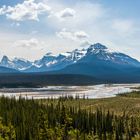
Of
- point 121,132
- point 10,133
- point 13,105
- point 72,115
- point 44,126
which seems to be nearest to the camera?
point 10,133

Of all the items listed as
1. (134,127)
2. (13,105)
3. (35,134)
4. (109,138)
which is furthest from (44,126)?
(13,105)

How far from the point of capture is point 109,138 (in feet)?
440

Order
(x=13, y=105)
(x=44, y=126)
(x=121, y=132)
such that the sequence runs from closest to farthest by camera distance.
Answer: (x=44, y=126) → (x=121, y=132) → (x=13, y=105)

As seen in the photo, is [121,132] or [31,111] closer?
[121,132]

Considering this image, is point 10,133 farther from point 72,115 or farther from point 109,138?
point 72,115

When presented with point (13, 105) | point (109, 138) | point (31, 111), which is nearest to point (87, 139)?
point (109, 138)

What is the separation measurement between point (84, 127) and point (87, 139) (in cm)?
2963

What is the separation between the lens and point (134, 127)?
15488cm

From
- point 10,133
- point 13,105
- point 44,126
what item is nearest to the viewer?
point 10,133

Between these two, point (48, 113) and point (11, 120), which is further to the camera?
point (48, 113)

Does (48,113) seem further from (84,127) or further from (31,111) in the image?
(84,127)

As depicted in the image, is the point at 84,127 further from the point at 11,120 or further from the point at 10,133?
the point at 10,133

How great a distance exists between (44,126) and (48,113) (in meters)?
28.3

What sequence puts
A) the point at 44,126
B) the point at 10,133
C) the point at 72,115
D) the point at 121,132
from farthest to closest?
the point at 72,115, the point at 121,132, the point at 44,126, the point at 10,133
